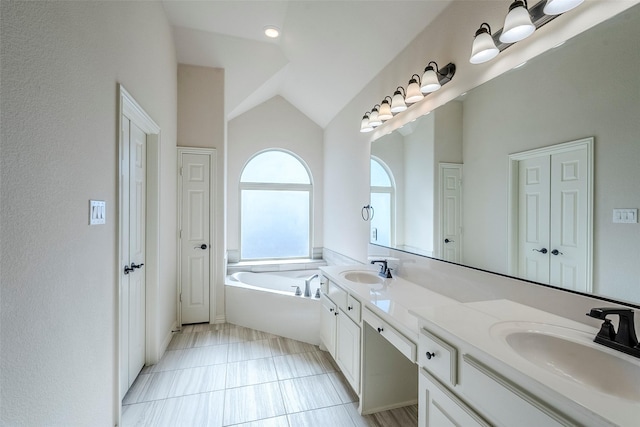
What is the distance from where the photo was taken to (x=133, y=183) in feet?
6.82

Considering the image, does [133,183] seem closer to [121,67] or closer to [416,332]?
[121,67]

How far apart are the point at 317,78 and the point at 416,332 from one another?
9.70 feet

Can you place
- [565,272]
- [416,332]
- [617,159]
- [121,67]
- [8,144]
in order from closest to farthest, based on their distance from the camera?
[8,144]
[617,159]
[565,272]
[416,332]
[121,67]

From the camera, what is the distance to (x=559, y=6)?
3.55 feet

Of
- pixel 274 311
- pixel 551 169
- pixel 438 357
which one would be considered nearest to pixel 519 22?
pixel 551 169

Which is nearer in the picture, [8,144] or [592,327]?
[8,144]

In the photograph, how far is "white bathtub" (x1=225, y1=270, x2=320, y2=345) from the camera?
2.80 m

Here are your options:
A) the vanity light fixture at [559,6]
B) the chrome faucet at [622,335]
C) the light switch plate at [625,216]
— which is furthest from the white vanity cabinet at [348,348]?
the vanity light fixture at [559,6]

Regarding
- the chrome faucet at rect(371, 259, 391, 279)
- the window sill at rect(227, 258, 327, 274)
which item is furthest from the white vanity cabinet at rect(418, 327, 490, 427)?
the window sill at rect(227, 258, 327, 274)

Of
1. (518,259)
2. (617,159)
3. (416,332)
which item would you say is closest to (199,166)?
(416,332)

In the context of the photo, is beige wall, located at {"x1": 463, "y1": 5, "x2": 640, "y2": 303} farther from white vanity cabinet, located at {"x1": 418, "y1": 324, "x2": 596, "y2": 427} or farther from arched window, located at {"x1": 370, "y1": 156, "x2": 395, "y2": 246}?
arched window, located at {"x1": 370, "y1": 156, "x2": 395, "y2": 246}

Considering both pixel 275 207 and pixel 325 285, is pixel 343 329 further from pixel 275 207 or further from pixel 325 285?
pixel 275 207

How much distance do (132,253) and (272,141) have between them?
8.89ft

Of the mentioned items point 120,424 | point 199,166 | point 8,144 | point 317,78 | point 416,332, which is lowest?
point 120,424
